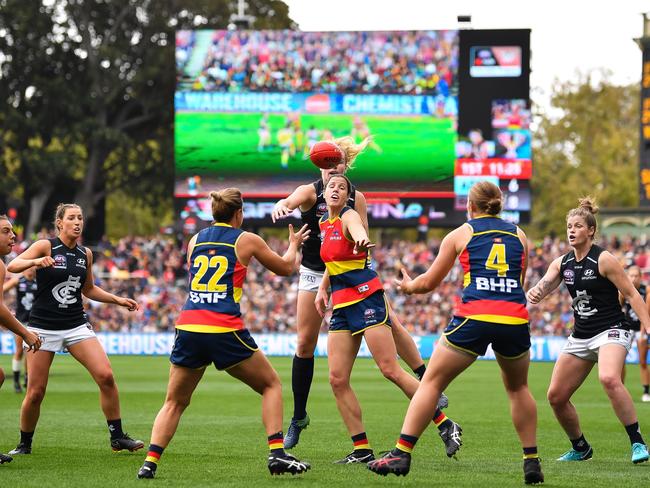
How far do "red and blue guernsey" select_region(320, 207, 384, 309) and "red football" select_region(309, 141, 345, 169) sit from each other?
2.08ft

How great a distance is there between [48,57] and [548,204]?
28637 millimetres

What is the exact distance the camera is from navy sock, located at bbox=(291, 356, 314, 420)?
10.8 metres

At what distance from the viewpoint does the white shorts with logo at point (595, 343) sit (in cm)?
1016

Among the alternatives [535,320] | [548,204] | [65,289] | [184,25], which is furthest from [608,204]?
[65,289]

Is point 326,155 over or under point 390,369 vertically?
over

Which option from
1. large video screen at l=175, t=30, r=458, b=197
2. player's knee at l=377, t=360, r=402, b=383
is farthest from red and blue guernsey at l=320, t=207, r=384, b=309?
large video screen at l=175, t=30, r=458, b=197

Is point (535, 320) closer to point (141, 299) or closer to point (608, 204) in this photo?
point (141, 299)

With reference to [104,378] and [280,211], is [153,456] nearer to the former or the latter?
[104,378]

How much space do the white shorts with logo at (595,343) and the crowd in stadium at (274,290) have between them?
2309cm

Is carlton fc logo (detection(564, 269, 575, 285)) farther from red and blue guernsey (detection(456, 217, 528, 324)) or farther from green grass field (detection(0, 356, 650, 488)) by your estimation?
red and blue guernsey (detection(456, 217, 528, 324))

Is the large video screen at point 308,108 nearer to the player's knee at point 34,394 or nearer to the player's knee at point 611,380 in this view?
the player's knee at point 34,394

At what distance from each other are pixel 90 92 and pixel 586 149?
2792 centimetres

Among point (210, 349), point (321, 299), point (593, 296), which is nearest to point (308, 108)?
point (321, 299)

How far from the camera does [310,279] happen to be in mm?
10625
